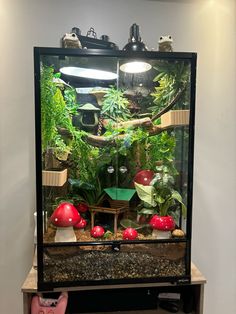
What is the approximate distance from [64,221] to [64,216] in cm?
2

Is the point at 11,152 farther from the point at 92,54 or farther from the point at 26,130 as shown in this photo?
the point at 92,54

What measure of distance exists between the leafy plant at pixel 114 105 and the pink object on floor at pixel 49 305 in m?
0.90

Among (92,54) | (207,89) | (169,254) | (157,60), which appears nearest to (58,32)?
(92,54)

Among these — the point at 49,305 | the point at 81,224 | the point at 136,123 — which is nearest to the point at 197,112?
the point at 136,123

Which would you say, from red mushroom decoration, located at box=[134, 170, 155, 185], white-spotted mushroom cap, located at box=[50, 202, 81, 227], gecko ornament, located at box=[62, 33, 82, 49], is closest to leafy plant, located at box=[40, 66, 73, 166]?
gecko ornament, located at box=[62, 33, 82, 49]

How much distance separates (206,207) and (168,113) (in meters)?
0.76

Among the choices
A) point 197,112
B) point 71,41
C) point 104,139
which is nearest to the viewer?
point 71,41

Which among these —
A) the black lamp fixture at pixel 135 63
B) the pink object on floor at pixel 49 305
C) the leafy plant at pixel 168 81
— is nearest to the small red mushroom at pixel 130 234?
the pink object on floor at pixel 49 305

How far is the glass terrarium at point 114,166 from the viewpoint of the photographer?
1352mm

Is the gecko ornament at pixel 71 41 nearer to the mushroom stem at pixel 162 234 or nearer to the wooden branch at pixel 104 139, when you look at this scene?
the wooden branch at pixel 104 139

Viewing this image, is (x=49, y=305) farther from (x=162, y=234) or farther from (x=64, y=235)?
(x=162, y=234)

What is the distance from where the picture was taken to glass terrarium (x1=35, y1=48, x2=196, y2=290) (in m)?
1.35

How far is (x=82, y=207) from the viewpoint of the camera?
1.50 meters

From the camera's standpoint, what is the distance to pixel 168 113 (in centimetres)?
143
